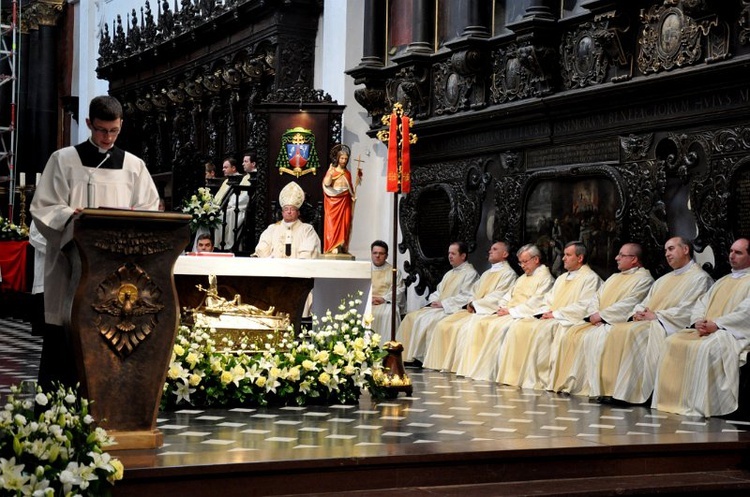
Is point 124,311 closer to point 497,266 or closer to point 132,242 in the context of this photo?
point 132,242

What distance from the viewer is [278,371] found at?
8242 mm

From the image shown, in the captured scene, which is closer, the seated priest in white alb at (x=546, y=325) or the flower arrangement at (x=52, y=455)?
the flower arrangement at (x=52, y=455)

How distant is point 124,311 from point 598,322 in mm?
5066

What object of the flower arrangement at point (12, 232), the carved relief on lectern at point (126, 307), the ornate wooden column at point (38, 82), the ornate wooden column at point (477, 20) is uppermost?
the ornate wooden column at point (38, 82)

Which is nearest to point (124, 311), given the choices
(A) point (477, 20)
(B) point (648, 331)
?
(B) point (648, 331)

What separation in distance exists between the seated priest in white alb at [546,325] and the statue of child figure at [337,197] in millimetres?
2576

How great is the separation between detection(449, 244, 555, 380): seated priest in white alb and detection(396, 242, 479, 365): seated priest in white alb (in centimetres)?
80

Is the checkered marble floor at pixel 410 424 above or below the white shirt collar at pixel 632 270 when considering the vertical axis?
below

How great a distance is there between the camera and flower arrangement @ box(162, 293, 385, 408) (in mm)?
8062

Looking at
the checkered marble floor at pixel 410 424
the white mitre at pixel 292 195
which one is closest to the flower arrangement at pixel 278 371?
the checkered marble floor at pixel 410 424

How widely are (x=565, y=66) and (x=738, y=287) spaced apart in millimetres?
3416

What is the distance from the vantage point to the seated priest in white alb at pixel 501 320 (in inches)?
433

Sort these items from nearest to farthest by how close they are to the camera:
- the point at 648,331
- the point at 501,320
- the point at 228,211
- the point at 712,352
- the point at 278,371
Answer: the point at 278,371
the point at 712,352
the point at 648,331
the point at 501,320
the point at 228,211

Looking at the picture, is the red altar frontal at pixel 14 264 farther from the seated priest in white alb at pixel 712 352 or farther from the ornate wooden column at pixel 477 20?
the seated priest in white alb at pixel 712 352
